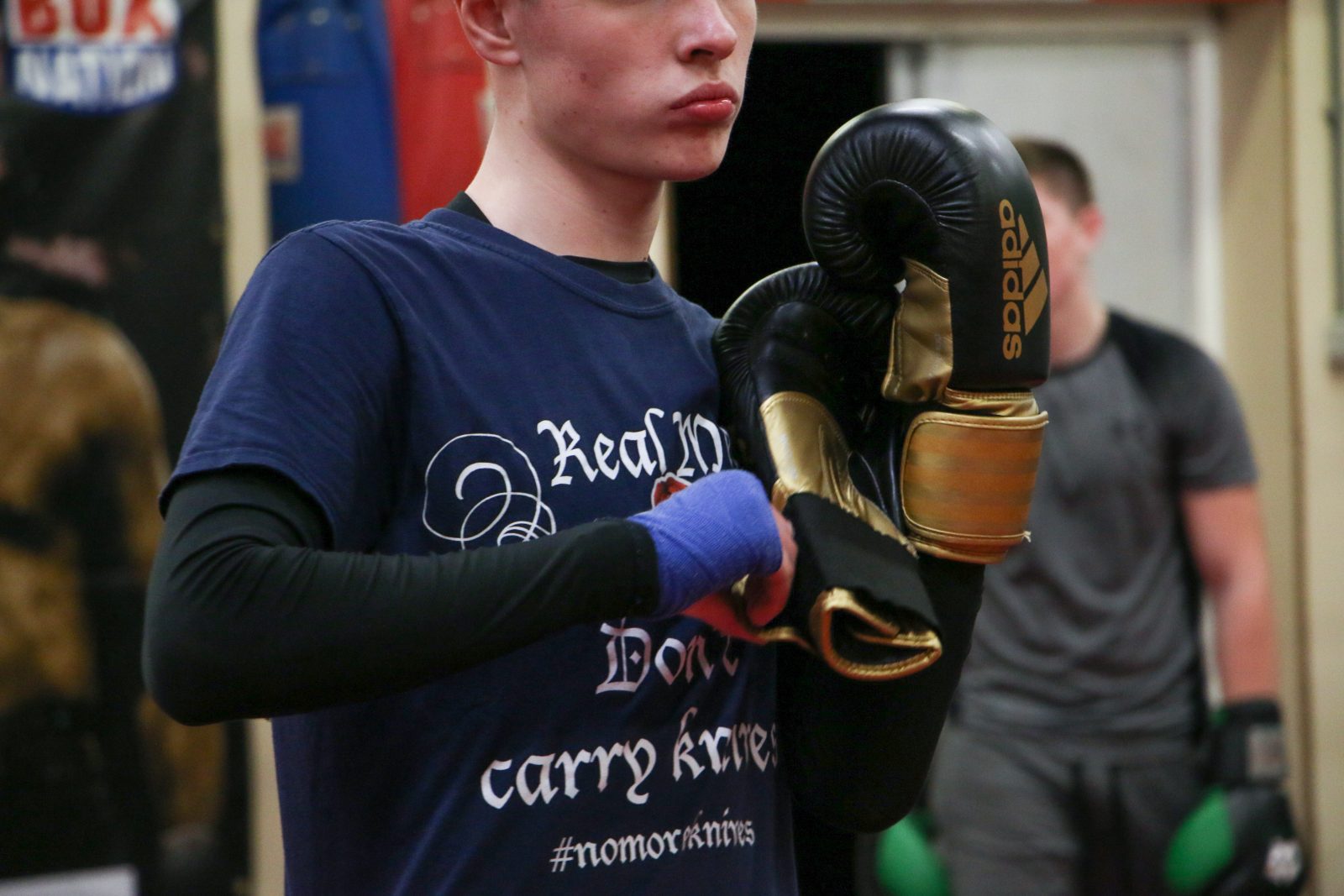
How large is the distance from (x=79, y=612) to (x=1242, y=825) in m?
2.23

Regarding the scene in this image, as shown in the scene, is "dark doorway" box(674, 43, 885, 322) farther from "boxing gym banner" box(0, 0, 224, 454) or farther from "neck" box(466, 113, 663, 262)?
"neck" box(466, 113, 663, 262)

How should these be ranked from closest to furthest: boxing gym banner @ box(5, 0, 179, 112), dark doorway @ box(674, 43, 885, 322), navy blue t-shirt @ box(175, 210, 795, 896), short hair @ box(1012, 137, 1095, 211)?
1. navy blue t-shirt @ box(175, 210, 795, 896)
2. boxing gym banner @ box(5, 0, 179, 112)
3. short hair @ box(1012, 137, 1095, 211)
4. dark doorway @ box(674, 43, 885, 322)

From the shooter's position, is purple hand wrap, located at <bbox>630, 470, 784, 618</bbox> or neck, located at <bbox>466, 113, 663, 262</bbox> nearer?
purple hand wrap, located at <bbox>630, 470, 784, 618</bbox>

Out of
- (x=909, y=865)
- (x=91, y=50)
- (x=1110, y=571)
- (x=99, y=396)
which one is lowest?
(x=909, y=865)

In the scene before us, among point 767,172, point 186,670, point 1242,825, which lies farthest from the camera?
point 767,172

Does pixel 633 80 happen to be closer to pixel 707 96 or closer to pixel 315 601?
pixel 707 96

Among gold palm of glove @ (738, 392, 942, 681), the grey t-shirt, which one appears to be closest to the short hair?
the grey t-shirt

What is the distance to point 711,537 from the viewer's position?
1.02 meters

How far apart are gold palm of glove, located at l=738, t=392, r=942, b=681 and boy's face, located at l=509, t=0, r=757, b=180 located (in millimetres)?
211

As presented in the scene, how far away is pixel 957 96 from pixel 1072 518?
4.48 feet

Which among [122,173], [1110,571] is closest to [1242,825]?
[1110,571]

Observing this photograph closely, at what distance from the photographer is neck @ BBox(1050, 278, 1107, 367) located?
9.93ft

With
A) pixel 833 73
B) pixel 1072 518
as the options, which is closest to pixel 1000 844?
pixel 1072 518

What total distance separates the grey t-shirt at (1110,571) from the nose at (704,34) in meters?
1.88
